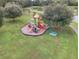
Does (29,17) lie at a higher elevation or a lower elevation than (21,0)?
lower

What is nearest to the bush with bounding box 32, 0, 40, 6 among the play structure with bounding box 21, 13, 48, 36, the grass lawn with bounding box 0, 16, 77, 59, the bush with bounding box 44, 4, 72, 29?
the play structure with bounding box 21, 13, 48, 36

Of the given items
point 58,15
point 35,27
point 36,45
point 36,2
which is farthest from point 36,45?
point 36,2

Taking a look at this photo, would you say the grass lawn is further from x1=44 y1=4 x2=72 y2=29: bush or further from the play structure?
x1=44 y1=4 x2=72 y2=29: bush

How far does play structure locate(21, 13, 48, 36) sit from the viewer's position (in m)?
6.01

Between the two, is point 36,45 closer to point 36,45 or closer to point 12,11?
point 36,45

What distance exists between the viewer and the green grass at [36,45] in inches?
176

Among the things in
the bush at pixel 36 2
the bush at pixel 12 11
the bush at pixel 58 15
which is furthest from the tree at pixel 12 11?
the bush at pixel 58 15

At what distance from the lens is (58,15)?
6.18 metres

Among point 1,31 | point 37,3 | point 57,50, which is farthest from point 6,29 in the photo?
point 57,50

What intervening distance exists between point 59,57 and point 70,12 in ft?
7.82

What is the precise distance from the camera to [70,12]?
6.26 meters

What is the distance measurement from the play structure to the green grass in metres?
0.21

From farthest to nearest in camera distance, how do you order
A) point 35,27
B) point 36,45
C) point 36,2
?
point 36,2
point 35,27
point 36,45

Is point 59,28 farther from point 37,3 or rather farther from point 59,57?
point 59,57
